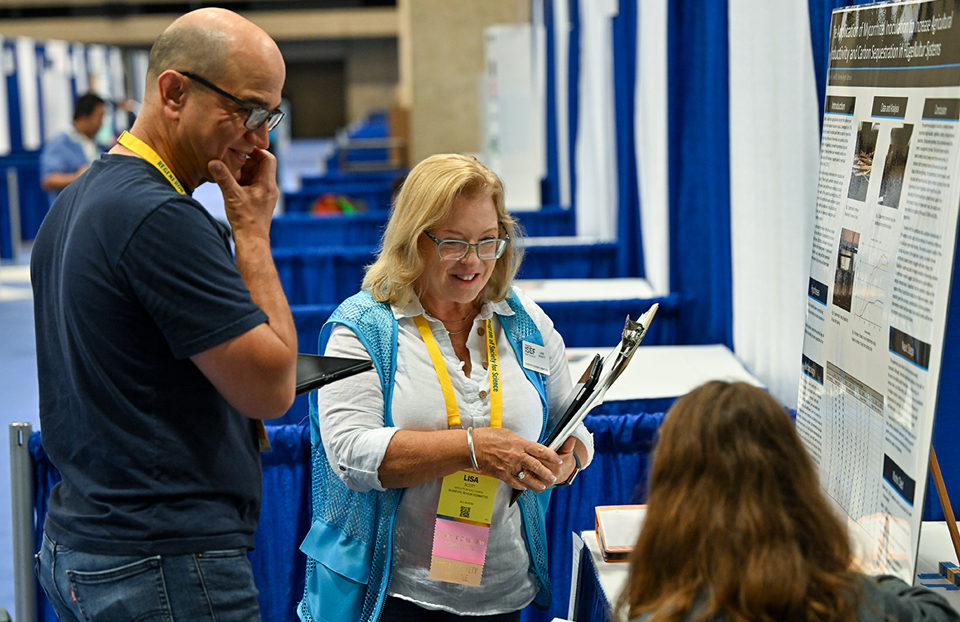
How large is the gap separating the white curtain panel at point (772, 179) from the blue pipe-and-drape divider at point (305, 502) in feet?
1.68

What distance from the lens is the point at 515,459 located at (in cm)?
155

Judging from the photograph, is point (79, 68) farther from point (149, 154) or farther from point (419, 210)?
point (149, 154)

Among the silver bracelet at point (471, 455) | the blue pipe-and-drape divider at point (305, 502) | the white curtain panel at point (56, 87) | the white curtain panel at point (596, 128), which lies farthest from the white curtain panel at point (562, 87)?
the white curtain panel at point (56, 87)

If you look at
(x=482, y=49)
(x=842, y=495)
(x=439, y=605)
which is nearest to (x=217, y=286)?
(x=439, y=605)

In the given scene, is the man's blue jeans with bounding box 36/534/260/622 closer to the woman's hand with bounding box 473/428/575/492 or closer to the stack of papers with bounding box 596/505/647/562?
the woman's hand with bounding box 473/428/575/492

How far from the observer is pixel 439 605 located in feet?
5.37

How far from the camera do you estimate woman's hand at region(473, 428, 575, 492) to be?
1.54 meters

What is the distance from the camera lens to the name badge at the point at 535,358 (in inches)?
67.7

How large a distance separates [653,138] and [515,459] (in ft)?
9.08

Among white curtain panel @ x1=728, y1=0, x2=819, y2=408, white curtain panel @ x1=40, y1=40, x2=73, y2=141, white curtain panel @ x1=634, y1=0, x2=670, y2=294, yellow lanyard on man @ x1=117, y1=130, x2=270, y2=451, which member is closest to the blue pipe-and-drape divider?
white curtain panel @ x1=728, y1=0, x2=819, y2=408

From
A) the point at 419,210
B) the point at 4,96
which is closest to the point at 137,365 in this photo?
the point at 419,210

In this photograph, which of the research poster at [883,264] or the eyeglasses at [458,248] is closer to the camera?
the research poster at [883,264]

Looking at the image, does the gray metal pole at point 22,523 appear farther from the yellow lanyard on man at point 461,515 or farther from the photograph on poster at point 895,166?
the photograph on poster at point 895,166

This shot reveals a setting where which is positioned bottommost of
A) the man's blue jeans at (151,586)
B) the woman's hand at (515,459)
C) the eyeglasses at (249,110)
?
the man's blue jeans at (151,586)
